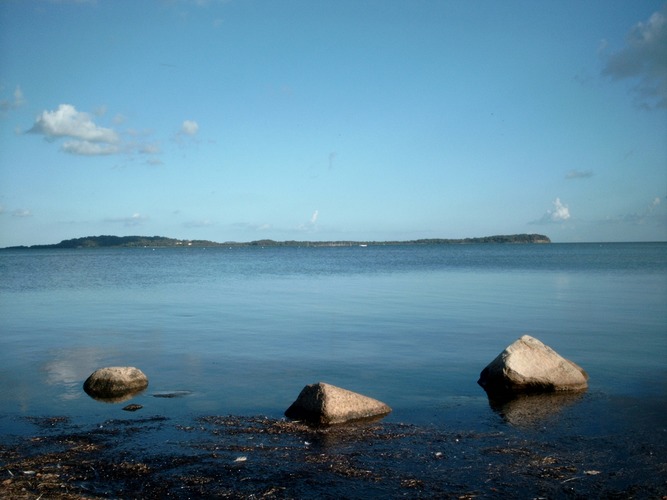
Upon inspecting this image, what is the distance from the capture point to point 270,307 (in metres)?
33.0

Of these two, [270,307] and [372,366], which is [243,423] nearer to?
[372,366]

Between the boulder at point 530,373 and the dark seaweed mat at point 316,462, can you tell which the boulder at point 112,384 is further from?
the boulder at point 530,373

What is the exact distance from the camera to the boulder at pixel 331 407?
39.0 feet

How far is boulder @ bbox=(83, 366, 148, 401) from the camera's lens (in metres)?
14.2

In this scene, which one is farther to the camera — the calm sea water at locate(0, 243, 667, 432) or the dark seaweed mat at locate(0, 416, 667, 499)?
the calm sea water at locate(0, 243, 667, 432)

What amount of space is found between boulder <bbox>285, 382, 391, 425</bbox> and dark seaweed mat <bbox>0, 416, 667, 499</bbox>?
0.37 metres

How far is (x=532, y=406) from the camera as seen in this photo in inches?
523

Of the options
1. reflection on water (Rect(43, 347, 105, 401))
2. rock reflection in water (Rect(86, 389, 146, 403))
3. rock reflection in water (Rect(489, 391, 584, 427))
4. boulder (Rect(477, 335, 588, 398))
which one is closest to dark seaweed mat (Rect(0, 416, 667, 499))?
rock reflection in water (Rect(489, 391, 584, 427))

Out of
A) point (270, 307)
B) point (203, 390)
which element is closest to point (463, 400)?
point (203, 390)

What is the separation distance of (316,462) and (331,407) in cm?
225

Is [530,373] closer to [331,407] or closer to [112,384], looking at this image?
[331,407]

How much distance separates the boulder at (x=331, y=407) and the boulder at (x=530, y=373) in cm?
355

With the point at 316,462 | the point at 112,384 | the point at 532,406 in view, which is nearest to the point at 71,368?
the point at 112,384

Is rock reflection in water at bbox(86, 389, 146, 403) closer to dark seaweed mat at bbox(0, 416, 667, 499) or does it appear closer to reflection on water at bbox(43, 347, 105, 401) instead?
reflection on water at bbox(43, 347, 105, 401)
